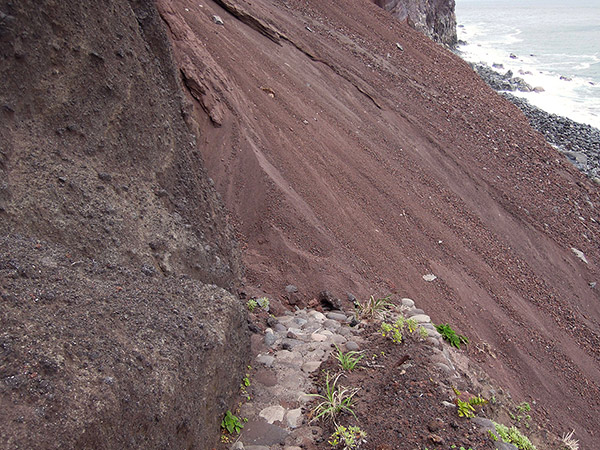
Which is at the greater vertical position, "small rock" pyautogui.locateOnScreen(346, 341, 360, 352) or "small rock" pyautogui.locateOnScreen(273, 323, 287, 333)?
"small rock" pyautogui.locateOnScreen(346, 341, 360, 352)

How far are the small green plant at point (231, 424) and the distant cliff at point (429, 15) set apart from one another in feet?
62.7

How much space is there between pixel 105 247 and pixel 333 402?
80.3 inches

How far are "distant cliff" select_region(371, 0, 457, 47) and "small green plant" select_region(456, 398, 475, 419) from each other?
1863 cm

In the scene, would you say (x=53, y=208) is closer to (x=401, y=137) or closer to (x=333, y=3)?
(x=401, y=137)

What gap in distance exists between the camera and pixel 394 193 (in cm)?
955

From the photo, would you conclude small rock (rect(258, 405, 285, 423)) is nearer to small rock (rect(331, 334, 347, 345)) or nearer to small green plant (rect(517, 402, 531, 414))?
small rock (rect(331, 334, 347, 345))

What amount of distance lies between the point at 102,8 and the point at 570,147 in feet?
56.1

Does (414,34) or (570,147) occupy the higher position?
(414,34)

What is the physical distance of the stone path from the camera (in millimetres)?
3842

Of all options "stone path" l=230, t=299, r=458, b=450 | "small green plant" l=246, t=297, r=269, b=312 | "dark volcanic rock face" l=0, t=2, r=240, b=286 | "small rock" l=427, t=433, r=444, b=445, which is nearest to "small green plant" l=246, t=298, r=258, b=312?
"small green plant" l=246, t=297, r=269, b=312

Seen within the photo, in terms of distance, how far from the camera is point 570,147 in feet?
59.0

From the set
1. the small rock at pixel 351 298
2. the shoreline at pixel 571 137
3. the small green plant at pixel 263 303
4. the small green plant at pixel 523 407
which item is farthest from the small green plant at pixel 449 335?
the shoreline at pixel 571 137

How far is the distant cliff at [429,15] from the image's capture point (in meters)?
21.1

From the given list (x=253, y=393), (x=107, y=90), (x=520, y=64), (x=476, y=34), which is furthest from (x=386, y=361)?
(x=476, y=34)
